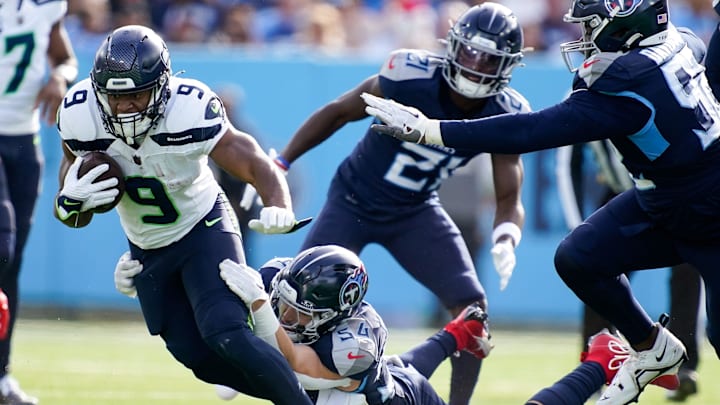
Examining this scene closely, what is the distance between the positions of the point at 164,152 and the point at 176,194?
0.63 feet

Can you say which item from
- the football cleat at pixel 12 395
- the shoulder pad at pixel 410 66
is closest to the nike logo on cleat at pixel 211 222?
the shoulder pad at pixel 410 66

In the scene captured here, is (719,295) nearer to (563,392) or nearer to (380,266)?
(563,392)

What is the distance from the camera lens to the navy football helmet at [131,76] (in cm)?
437

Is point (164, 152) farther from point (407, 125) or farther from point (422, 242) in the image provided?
point (422, 242)

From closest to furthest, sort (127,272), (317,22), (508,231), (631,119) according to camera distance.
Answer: (631,119) → (127,272) → (508,231) → (317,22)

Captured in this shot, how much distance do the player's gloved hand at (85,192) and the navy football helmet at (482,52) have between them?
167cm

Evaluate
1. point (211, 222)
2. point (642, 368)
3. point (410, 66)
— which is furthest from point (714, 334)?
point (211, 222)

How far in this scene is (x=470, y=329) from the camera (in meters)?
5.23

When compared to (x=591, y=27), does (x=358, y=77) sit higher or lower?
lower

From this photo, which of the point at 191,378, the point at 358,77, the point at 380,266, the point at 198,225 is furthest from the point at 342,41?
the point at 198,225

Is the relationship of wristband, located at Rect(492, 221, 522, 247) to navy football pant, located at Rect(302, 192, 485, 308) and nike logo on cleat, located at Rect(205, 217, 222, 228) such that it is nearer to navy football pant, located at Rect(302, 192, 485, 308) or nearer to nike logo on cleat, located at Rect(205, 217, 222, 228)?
navy football pant, located at Rect(302, 192, 485, 308)

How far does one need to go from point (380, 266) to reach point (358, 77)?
4.82 feet

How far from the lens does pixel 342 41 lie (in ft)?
34.7

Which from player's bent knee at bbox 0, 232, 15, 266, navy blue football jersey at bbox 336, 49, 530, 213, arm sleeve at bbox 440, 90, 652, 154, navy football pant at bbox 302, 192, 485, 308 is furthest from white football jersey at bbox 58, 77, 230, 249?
player's bent knee at bbox 0, 232, 15, 266
